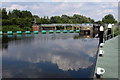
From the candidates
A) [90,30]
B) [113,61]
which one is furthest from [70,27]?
[113,61]

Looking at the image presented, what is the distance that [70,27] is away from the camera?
86312 millimetres

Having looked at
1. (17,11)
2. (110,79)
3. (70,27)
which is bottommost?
(110,79)

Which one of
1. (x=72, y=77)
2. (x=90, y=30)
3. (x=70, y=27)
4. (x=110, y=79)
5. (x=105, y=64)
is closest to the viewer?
Answer: (x=110, y=79)

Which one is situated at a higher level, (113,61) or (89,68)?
(113,61)

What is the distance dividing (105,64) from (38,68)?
785 cm

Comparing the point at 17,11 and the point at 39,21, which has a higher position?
the point at 17,11

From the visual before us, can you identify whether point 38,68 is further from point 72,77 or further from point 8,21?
point 8,21

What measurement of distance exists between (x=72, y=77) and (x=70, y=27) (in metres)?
75.3

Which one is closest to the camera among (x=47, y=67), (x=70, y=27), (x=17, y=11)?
(x=47, y=67)

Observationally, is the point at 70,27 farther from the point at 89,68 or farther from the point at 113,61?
the point at 113,61

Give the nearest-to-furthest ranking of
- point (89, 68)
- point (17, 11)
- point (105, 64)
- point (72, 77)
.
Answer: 1. point (105, 64)
2. point (72, 77)
3. point (89, 68)
4. point (17, 11)

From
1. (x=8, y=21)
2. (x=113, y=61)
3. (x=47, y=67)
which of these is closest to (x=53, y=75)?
(x=47, y=67)

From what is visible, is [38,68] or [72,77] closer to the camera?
[72,77]

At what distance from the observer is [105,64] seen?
7578 millimetres
